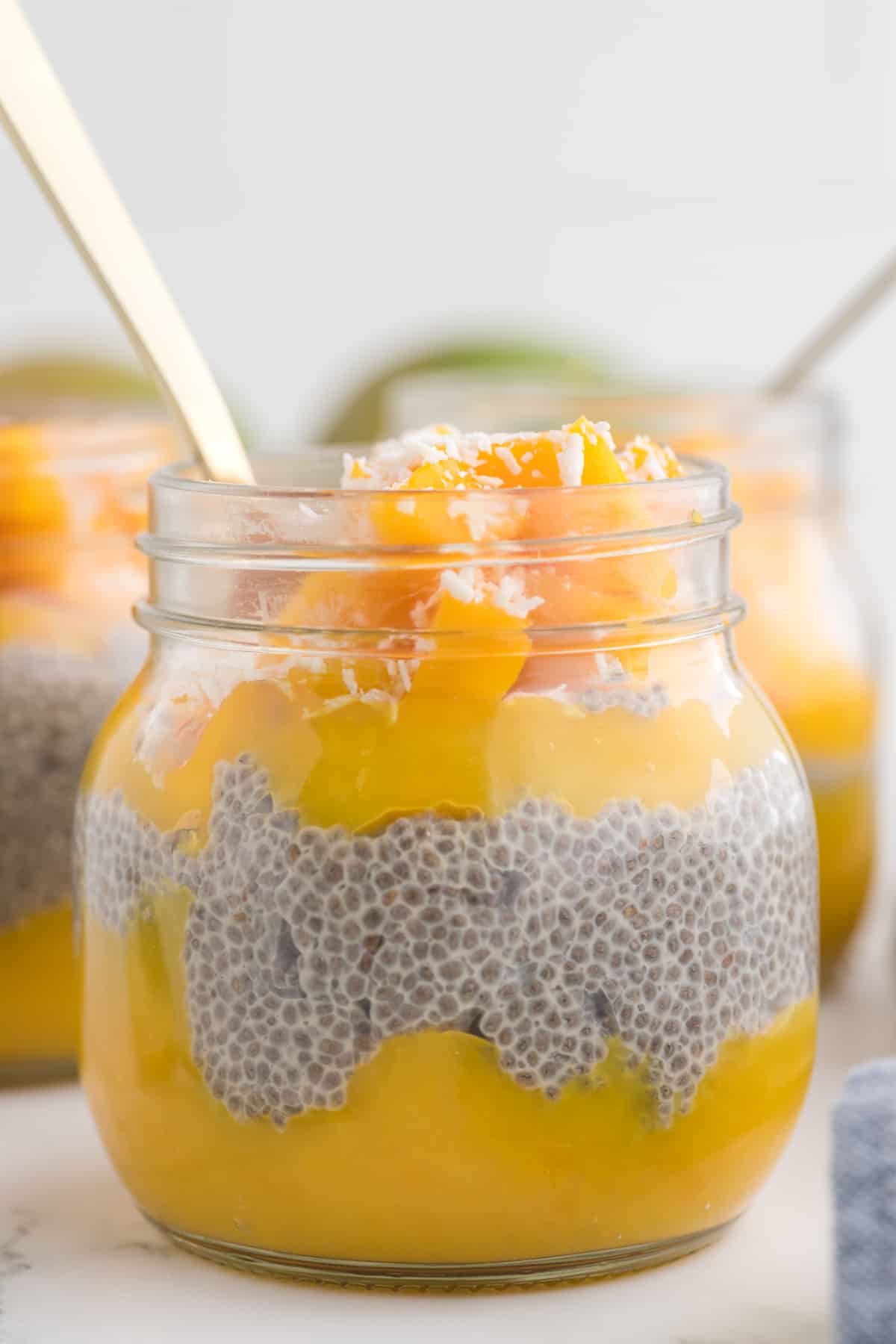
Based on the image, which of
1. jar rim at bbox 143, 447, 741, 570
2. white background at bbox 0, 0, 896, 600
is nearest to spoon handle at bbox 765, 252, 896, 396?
jar rim at bbox 143, 447, 741, 570

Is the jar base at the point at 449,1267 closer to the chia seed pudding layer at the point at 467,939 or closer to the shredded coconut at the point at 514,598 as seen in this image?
the chia seed pudding layer at the point at 467,939

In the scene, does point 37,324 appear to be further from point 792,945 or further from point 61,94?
point 792,945

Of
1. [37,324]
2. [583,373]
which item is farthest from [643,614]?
[37,324]

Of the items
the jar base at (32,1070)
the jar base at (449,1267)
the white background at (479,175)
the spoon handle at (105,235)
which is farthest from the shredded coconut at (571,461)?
the white background at (479,175)

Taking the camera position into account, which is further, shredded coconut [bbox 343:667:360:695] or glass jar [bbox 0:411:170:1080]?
glass jar [bbox 0:411:170:1080]

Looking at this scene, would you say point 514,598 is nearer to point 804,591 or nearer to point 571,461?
point 571,461

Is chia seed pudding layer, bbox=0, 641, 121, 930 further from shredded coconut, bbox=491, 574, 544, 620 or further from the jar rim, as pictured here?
shredded coconut, bbox=491, 574, 544, 620

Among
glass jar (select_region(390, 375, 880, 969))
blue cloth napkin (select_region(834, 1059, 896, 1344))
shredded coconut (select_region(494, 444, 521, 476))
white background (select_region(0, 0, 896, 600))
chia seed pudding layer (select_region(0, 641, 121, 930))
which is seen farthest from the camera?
white background (select_region(0, 0, 896, 600))

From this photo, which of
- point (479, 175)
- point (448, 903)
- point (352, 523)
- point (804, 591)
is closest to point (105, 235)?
point (352, 523)
